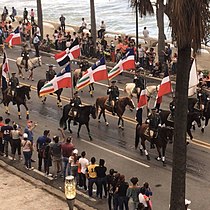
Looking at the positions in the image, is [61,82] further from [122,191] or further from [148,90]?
[122,191]

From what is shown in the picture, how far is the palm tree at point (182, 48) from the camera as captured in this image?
11203 mm

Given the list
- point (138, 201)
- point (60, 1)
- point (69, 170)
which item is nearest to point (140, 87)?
point (69, 170)

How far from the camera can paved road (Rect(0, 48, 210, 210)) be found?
59.8 feet

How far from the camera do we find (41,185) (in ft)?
61.4

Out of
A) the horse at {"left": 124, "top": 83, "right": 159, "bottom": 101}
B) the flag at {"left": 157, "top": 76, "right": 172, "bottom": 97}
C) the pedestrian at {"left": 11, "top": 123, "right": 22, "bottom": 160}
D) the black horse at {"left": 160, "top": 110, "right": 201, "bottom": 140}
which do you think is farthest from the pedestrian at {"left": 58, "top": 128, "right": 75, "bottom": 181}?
the horse at {"left": 124, "top": 83, "right": 159, "bottom": 101}

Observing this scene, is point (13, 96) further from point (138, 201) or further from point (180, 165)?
point (180, 165)

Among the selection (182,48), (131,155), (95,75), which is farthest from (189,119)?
(182,48)

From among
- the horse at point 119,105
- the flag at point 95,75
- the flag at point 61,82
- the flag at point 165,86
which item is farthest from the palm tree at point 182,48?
the flag at point 95,75

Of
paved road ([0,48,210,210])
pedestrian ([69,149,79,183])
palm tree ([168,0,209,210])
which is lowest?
paved road ([0,48,210,210])

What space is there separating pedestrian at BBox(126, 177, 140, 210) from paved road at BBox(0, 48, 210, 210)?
166 centimetres

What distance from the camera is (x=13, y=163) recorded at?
20.9m

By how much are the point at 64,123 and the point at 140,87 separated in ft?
15.8

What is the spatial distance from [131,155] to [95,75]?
4651 millimetres

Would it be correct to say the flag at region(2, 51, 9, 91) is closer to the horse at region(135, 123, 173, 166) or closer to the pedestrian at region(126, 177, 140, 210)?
the horse at region(135, 123, 173, 166)
